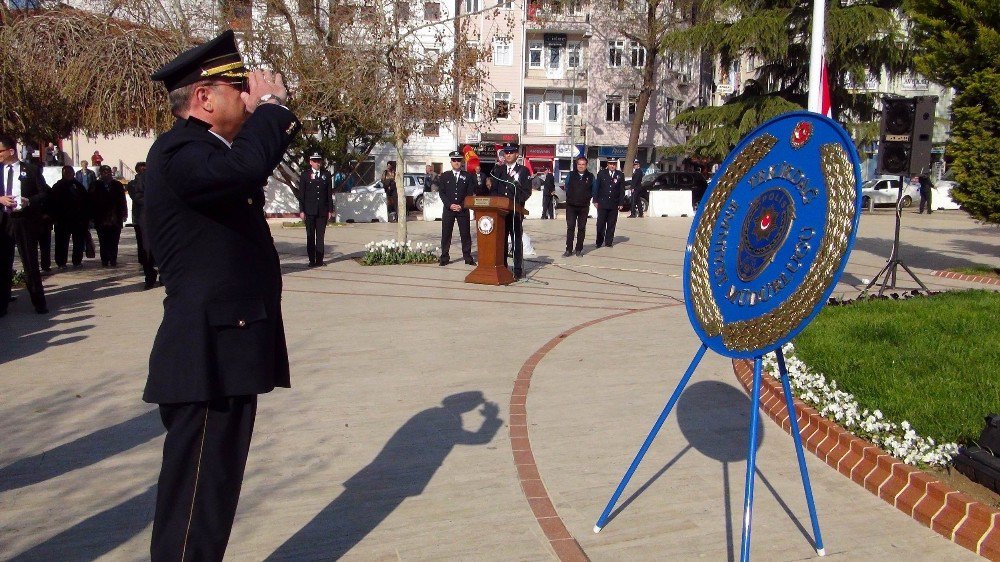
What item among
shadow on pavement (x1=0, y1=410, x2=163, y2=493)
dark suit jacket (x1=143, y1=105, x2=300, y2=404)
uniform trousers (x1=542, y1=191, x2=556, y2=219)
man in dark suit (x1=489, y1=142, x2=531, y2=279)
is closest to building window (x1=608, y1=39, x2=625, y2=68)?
uniform trousers (x1=542, y1=191, x2=556, y2=219)

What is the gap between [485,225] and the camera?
1298 cm

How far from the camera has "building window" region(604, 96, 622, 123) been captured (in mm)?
53406

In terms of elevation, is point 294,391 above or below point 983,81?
below

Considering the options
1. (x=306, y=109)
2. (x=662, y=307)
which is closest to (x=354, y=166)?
(x=306, y=109)

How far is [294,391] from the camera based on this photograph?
6777 mm

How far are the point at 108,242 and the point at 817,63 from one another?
12.1 meters

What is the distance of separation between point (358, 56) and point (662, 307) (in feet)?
24.1

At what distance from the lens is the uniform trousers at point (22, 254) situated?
10.1m

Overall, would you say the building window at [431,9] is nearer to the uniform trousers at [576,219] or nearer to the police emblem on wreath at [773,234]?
the uniform trousers at [576,219]

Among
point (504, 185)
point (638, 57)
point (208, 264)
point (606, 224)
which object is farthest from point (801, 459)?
point (638, 57)

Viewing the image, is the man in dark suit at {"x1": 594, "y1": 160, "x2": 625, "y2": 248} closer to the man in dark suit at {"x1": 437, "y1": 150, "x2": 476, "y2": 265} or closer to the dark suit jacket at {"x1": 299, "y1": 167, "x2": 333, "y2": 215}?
the man in dark suit at {"x1": 437, "y1": 150, "x2": 476, "y2": 265}

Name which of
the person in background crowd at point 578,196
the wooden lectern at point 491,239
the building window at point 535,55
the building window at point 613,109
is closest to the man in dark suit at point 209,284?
the wooden lectern at point 491,239

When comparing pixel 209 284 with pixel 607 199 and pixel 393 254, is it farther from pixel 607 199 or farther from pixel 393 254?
pixel 607 199

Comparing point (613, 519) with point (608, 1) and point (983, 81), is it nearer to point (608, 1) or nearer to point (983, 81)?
point (983, 81)
